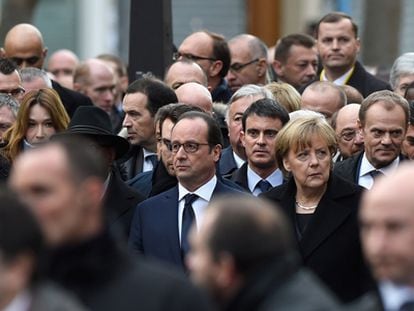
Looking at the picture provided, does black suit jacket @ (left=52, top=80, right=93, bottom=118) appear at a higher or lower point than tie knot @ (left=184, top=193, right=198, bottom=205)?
lower

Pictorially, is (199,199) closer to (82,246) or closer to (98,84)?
(82,246)

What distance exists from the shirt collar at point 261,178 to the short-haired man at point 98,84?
496 cm

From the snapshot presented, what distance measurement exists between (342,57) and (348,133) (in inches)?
83.2

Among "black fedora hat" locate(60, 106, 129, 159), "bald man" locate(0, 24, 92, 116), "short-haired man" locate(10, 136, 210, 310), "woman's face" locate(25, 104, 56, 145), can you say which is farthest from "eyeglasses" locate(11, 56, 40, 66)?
"short-haired man" locate(10, 136, 210, 310)

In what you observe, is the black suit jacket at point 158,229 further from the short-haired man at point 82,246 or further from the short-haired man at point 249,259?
the short-haired man at point 249,259

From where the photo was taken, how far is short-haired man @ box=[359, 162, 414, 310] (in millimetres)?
7156

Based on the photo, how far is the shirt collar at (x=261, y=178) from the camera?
12430mm

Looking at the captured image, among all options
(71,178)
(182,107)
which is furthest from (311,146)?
(71,178)

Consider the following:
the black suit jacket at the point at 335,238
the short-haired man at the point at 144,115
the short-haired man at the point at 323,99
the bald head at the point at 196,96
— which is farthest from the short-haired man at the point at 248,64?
the black suit jacket at the point at 335,238

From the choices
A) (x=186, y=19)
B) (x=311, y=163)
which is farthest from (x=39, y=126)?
(x=186, y=19)

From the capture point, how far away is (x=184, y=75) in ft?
47.6

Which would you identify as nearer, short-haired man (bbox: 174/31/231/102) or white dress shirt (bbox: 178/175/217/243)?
white dress shirt (bbox: 178/175/217/243)

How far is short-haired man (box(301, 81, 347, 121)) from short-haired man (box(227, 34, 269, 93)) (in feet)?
6.55

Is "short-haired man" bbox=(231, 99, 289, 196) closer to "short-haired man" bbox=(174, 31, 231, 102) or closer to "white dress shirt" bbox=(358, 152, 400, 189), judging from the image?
"white dress shirt" bbox=(358, 152, 400, 189)
